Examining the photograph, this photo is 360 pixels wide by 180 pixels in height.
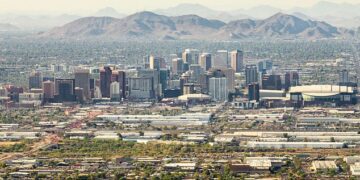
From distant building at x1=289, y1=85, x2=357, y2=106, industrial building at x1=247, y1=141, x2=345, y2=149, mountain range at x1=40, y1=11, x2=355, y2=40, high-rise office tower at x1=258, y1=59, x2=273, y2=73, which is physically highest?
mountain range at x1=40, y1=11, x2=355, y2=40

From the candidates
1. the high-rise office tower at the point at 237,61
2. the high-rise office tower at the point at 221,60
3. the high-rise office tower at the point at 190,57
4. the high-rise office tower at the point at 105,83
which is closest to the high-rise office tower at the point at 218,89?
the high-rise office tower at the point at 105,83

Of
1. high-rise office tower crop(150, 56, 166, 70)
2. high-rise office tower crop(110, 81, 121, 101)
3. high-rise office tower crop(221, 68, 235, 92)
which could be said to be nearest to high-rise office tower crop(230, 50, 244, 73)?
high-rise office tower crop(150, 56, 166, 70)

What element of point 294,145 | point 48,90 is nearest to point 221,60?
point 48,90

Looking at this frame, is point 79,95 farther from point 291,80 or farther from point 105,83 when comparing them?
point 291,80

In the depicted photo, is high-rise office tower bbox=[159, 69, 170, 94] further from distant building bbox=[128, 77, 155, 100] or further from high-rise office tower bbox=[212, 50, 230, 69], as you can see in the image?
high-rise office tower bbox=[212, 50, 230, 69]

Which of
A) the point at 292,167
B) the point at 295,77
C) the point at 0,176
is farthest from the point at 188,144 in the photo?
the point at 295,77
